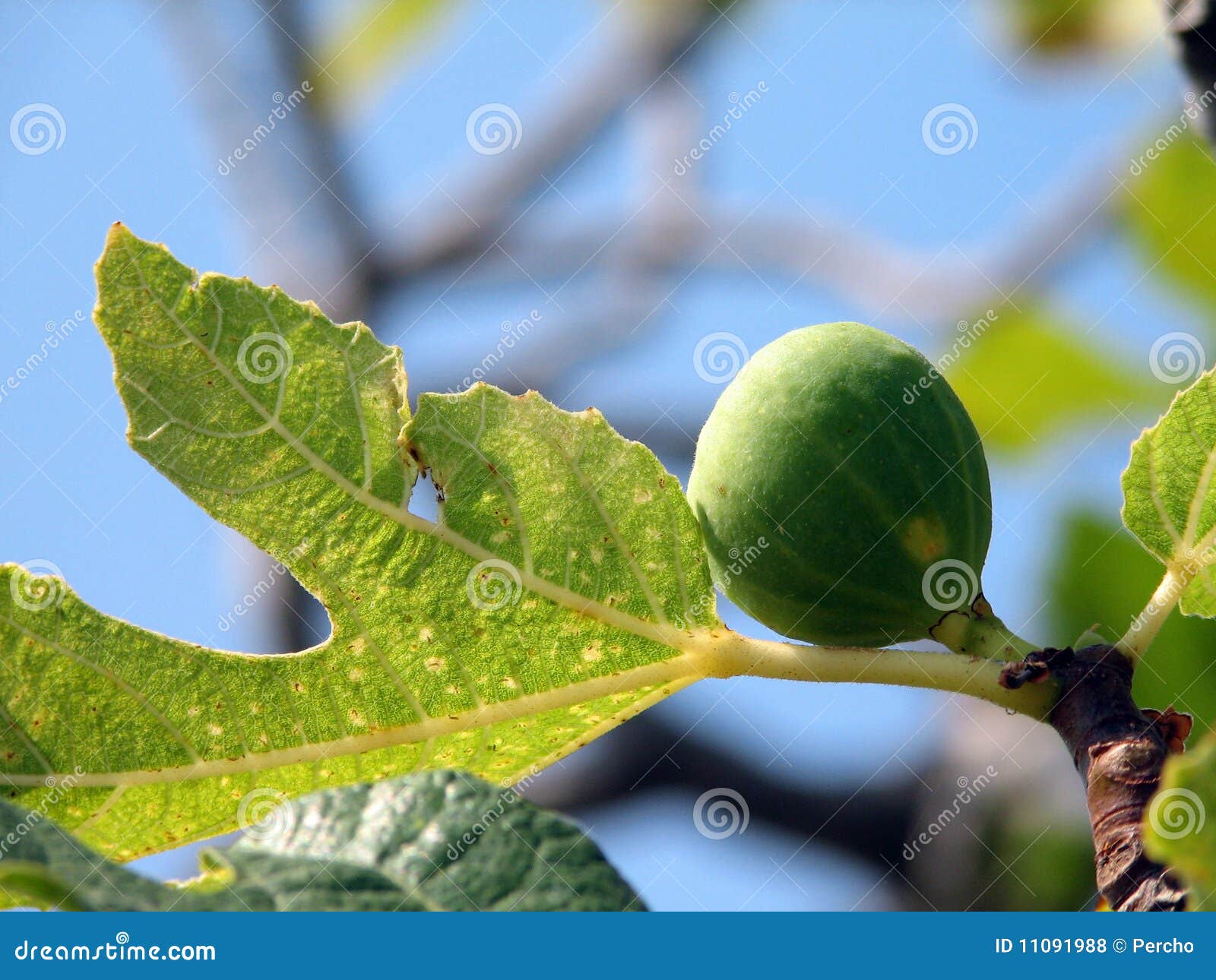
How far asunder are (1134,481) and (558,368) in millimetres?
3185

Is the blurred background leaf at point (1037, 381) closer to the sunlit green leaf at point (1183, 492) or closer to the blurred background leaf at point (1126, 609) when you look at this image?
the blurred background leaf at point (1126, 609)

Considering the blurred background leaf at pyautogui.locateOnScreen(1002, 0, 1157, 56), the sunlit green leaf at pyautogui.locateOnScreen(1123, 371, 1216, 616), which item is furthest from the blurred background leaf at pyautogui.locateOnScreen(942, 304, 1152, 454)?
the sunlit green leaf at pyautogui.locateOnScreen(1123, 371, 1216, 616)

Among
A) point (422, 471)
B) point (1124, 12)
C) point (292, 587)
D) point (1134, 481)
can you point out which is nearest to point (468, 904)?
point (422, 471)

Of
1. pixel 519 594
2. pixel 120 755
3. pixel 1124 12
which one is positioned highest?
pixel 1124 12

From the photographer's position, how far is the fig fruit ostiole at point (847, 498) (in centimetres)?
152

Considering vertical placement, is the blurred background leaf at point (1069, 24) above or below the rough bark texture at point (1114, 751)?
above

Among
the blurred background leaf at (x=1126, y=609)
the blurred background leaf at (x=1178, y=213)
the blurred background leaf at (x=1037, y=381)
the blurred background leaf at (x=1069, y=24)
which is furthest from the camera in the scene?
the blurred background leaf at (x=1069, y=24)

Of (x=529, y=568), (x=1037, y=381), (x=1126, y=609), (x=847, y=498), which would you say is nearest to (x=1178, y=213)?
(x=1037, y=381)

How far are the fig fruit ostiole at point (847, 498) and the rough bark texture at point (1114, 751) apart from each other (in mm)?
89

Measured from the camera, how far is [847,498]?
1517 mm

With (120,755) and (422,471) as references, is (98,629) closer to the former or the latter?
(120,755)

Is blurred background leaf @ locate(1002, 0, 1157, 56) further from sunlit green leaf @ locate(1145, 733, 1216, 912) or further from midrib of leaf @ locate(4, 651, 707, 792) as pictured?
sunlit green leaf @ locate(1145, 733, 1216, 912)

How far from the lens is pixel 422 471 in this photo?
157cm

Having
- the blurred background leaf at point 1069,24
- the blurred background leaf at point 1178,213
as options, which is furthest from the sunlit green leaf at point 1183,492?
the blurred background leaf at point 1069,24
